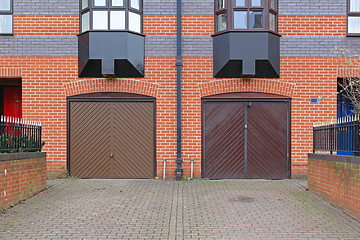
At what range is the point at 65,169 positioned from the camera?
29.8 feet

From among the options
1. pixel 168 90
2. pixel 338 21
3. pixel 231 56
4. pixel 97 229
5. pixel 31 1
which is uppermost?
pixel 31 1

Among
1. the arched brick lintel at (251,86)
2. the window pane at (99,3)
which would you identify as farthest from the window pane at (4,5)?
the arched brick lintel at (251,86)

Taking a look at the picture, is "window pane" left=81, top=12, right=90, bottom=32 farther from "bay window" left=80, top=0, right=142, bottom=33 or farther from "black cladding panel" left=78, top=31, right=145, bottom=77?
"black cladding panel" left=78, top=31, right=145, bottom=77

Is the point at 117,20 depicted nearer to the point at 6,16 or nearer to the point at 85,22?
the point at 85,22

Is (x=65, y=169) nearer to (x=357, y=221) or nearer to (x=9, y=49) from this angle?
(x=9, y=49)

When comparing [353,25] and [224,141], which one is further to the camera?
[353,25]

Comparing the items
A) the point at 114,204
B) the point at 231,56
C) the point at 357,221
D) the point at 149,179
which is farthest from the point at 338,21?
the point at 114,204

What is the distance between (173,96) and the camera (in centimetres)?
916

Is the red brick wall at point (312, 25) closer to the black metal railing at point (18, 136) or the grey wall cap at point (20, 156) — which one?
the black metal railing at point (18, 136)

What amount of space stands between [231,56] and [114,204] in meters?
4.97

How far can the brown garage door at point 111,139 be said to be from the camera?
9.11m

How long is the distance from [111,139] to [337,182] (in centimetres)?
587

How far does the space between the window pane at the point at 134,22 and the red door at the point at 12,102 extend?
446cm

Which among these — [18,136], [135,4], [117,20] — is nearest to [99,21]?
[117,20]
